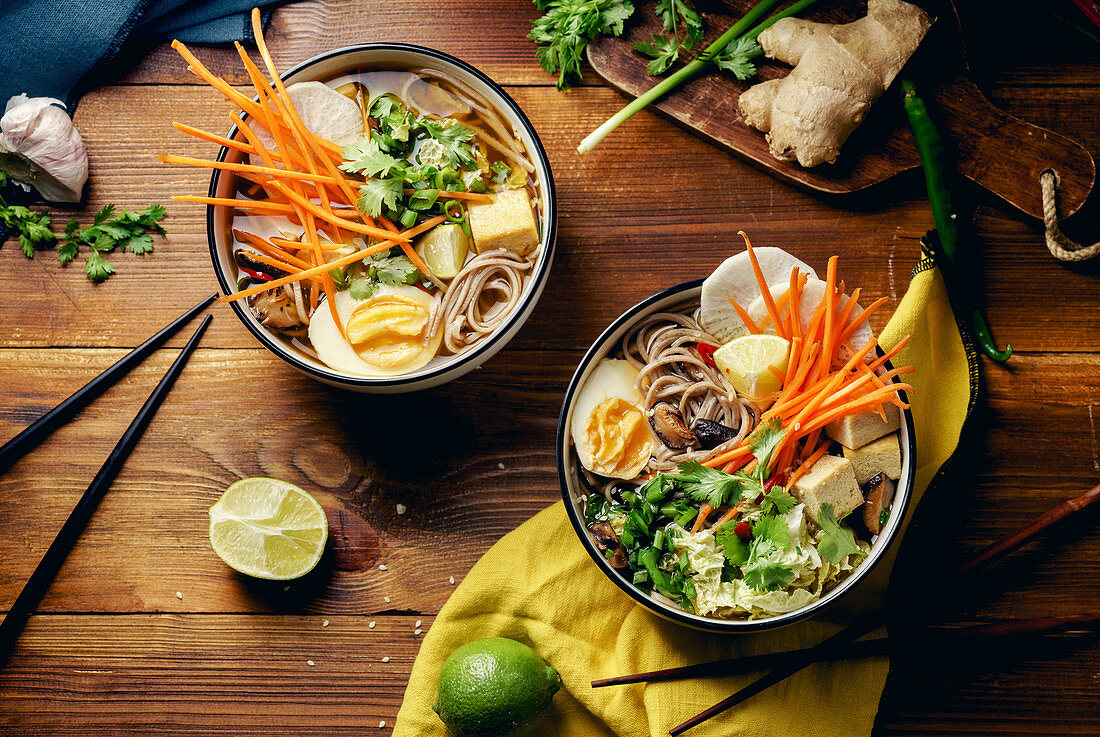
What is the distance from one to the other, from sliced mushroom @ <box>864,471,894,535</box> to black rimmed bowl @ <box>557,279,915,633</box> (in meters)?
0.02

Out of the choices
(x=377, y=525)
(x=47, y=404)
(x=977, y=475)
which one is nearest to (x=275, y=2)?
(x=47, y=404)

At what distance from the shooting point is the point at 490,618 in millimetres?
2211

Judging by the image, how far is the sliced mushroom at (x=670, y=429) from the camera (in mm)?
1988

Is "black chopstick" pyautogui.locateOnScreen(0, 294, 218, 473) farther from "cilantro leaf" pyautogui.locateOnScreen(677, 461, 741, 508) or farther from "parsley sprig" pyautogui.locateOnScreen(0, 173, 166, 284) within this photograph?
"cilantro leaf" pyautogui.locateOnScreen(677, 461, 741, 508)

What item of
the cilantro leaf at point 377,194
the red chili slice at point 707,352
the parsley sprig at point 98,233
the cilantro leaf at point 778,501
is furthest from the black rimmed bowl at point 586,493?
the parsley sprig at point 98,233

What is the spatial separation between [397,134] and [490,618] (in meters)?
1.43

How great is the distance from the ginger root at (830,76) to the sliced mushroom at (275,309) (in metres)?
1.46

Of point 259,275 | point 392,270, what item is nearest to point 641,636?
point 392,270

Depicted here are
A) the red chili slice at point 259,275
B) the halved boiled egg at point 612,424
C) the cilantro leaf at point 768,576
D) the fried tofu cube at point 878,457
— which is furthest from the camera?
the red chili slice at point 259,275

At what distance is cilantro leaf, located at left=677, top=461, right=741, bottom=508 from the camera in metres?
1.85

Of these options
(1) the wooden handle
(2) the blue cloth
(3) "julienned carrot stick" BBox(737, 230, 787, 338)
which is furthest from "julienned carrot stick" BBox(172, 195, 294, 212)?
(1) the wooden handle

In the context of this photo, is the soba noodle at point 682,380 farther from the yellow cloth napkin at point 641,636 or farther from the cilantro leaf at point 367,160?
the cilantro leaf at point 367,160

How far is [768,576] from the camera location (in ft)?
5.79

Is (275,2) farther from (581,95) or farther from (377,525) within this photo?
(377,525)
